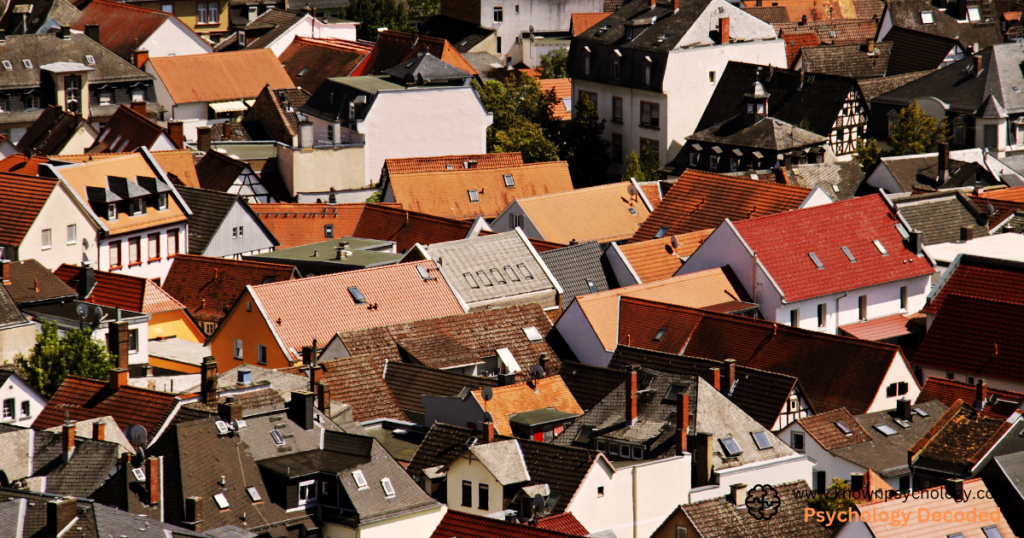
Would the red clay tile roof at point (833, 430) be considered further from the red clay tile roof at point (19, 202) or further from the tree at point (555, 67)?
the tree at point (555, 67)

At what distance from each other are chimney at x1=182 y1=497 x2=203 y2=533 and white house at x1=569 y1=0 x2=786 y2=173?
56.5 meters

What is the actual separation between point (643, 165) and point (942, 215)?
22.6 m

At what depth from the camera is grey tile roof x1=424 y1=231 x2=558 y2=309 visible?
Result: 72.4 meters

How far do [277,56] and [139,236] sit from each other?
4432 centimetres

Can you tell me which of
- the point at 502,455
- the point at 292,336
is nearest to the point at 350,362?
the point at 292,336

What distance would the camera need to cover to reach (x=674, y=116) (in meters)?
101

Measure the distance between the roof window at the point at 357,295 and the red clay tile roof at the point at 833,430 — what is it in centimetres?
1888

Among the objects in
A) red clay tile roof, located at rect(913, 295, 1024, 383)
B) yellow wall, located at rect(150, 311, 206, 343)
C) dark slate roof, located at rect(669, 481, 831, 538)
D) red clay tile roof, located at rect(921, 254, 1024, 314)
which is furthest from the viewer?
yellow wall, located at rect(150, 311, 206, 343)

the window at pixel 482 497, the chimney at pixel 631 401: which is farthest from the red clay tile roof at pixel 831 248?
the window at pixel 482 497

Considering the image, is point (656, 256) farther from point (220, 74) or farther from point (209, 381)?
point (220, 74)

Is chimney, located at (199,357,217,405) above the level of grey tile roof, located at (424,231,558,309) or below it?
above

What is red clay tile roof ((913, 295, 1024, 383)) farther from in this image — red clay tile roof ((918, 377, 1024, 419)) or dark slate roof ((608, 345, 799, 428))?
dark slate roof ((608, 345, 799, 428))

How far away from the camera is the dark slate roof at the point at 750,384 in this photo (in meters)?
59.8

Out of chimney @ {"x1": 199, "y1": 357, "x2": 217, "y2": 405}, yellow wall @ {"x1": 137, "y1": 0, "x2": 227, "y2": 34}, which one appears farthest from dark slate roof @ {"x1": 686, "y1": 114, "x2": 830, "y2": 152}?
yellow wall @ {"x1": 137, "y1": 0, "x2": 227, "y2": 34}
